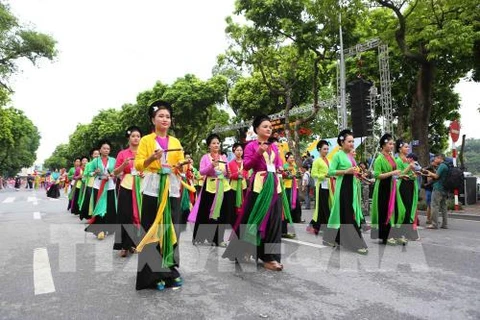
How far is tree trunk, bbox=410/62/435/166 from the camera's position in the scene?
14750 mm

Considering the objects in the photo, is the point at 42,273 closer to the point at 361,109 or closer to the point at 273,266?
the point at 273,266

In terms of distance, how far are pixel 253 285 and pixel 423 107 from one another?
1287 centimetres

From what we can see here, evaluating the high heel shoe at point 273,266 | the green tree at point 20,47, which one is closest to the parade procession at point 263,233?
the high heel shoe at point 273,266

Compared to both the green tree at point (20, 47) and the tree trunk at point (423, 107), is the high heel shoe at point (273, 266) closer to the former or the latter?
the tree trunk at point (423, 107)

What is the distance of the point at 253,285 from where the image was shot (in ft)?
14.4

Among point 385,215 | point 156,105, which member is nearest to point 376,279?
point 385,215

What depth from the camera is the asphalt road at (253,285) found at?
11.7 ft

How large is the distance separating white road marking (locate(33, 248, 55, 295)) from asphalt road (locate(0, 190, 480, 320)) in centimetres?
1

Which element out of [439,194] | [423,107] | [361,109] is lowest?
[439,194]

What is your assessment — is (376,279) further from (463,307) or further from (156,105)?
(156,105)

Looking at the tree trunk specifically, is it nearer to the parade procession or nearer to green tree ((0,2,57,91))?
the parade procession

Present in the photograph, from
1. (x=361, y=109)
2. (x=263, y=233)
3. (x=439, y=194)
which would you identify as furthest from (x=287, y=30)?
(x=263, y=233)

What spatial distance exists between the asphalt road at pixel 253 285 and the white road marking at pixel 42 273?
0.01 m

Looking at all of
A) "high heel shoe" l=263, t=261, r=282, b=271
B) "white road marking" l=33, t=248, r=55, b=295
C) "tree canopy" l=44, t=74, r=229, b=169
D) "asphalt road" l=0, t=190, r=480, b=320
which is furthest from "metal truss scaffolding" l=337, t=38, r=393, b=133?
"tree canopy" l=44, t=74, r=229, b=169
